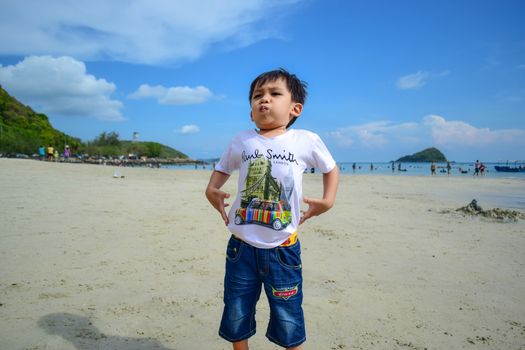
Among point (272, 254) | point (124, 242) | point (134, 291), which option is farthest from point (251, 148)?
point (124, 242)

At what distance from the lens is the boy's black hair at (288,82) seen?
7.28 ft

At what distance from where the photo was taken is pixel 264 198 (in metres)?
2.06

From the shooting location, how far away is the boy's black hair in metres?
2.22

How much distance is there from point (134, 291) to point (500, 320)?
12.4 feet

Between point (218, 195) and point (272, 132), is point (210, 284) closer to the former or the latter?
point (218, 195)

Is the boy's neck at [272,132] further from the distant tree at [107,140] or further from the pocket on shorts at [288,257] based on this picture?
the distant tree at [107,140]

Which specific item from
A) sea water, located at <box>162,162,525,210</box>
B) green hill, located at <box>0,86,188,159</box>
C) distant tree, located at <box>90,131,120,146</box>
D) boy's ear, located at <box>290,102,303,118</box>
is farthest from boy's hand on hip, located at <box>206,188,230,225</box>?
distant tree, located at <box>90,131,120,146</box>

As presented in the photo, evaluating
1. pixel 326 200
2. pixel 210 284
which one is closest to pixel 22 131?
pixel 210 284

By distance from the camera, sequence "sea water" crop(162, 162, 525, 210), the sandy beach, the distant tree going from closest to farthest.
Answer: the sandy beach → "sea water" crop(162, 162, 525, 210) → the distant tree

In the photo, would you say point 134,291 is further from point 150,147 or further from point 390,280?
point 150,147

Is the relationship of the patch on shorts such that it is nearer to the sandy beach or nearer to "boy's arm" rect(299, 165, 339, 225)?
"boy's arm" rect(299, 165, 339, 225)

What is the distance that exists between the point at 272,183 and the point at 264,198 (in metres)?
0.11

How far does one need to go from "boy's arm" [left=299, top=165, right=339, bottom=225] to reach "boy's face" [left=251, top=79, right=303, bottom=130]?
1.57ft

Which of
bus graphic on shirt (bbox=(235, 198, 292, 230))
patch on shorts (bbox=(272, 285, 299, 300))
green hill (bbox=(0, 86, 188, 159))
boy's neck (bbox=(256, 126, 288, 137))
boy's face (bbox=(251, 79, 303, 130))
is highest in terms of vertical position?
green hill (bbox=(0, 86, 188, 159))
